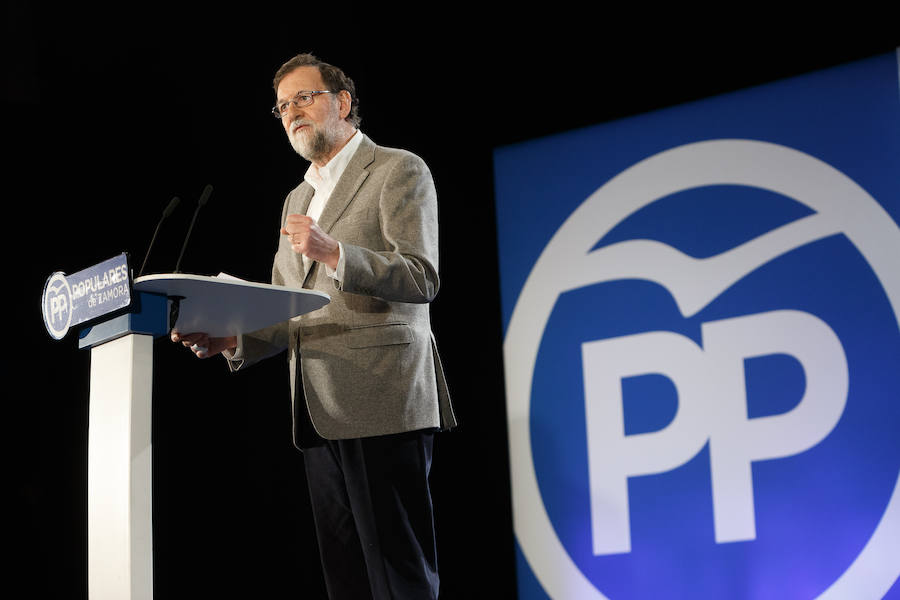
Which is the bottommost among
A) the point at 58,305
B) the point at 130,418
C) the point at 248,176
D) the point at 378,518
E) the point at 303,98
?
the point at 378,518

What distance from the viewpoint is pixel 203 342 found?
6.73ft

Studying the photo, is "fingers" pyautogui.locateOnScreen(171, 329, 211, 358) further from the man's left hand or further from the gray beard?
the gray beard

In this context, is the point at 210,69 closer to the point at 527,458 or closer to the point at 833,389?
the point at 527,458

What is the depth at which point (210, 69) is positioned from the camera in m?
3.51

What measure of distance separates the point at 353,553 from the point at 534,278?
1777 millimetres

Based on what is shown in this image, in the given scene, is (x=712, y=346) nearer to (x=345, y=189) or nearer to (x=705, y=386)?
(x=705, y=386)

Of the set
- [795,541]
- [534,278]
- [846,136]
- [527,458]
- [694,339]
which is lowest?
[795,541]

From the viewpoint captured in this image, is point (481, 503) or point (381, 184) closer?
point (381, 184)

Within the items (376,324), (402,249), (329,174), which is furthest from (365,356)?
(329,174)

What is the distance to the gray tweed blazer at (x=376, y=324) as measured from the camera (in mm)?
1992

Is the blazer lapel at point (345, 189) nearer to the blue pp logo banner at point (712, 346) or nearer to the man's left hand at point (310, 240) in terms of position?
the man's left hand at point (310, 240)

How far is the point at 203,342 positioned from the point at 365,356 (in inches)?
13.4

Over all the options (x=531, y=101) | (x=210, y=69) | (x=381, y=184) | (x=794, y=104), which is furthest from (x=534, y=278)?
(x=381, y=184)

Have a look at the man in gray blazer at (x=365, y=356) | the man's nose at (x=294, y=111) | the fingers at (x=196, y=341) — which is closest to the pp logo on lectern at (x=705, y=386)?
the man in gray blazer at (x=365, y=356)
